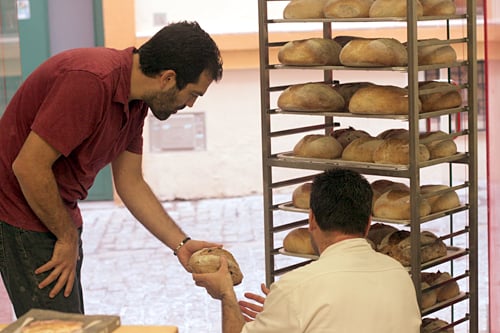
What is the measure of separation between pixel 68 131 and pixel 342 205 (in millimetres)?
908

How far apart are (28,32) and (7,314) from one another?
17.0ft

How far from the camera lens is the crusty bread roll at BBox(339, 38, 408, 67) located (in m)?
3.50

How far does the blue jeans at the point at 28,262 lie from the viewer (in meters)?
3.44

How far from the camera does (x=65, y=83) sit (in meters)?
3.15

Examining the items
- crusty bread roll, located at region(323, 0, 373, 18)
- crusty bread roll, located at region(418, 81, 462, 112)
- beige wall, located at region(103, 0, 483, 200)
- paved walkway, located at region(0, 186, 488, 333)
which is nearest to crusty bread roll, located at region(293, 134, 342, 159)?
crusty bread roll, located at region(418, 81, 462, 112)

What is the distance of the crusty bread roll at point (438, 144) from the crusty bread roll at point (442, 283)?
1.48ft

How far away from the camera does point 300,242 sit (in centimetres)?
383

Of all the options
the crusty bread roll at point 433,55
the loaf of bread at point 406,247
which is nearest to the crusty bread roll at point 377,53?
the crusty bread roll at point 433,55

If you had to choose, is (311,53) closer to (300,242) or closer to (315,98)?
(315,98)

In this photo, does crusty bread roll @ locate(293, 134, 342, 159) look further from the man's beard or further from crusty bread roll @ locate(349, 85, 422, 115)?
the man's beard

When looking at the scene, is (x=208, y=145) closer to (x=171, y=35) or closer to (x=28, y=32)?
(x=28, y=32)

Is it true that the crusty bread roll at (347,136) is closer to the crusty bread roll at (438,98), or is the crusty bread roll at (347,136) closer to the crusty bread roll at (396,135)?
the crusty bread roll at (396,135)

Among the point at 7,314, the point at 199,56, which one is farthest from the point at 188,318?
the point at 199,56

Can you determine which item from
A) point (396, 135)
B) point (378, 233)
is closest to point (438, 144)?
point (396, 135)
